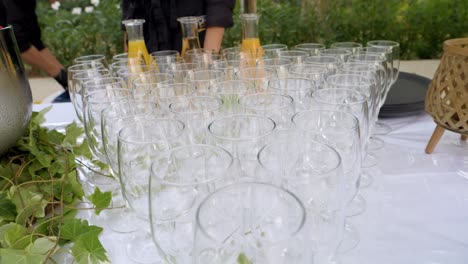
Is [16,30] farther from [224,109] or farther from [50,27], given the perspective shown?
[224,109]

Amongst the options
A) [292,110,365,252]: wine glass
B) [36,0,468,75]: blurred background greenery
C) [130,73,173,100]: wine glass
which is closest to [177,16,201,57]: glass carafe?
[130,73,173,100]: wine glass

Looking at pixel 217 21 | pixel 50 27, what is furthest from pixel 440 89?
pixel 50 27

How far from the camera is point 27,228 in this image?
0.53m

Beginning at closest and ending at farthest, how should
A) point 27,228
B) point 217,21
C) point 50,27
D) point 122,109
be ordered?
point 27,228 < point 122,109 < point 217,21 < point 50,27

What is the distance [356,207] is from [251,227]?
29 cm

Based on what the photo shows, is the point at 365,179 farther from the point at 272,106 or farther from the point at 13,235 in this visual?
the point at 13,235

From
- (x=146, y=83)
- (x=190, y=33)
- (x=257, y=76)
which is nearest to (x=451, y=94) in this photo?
(x=257, y=76)

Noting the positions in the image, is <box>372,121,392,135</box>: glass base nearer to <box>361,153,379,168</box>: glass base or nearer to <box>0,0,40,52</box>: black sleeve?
<box>361,153,379,168</box>: glass base

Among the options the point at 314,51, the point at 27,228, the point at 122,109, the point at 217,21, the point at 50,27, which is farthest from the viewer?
the point at 50,27

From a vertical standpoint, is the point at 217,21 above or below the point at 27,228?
above

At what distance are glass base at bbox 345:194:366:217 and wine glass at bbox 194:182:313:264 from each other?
251 millimetres

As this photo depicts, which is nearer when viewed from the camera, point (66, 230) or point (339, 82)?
point (66, 230)

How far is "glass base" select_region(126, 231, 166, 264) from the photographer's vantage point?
0.52m

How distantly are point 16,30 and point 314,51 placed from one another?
146 centimetres
